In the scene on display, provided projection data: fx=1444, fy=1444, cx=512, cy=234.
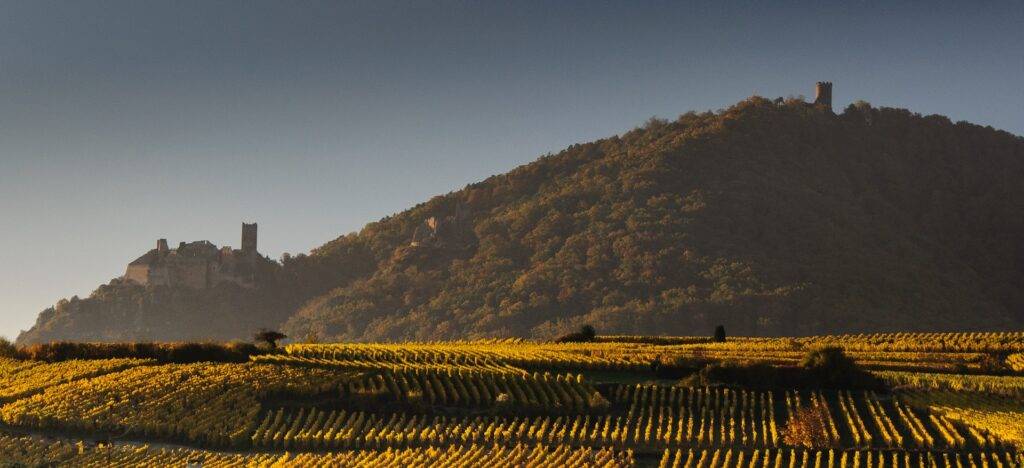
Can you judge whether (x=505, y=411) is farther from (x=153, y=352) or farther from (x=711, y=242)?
(x=711, y=242)

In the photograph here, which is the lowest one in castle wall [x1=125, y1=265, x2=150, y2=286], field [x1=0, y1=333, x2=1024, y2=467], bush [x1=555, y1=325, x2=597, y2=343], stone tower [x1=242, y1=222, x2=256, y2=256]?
field [x1=0, y1=333, x2=1024, y2=467]

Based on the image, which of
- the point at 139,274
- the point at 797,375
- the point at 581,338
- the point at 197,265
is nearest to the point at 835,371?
the point at 797,375

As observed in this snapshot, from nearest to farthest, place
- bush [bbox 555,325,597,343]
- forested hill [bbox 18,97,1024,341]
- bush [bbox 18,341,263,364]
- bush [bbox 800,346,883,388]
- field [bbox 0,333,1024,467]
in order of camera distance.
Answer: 1. field [bbox 0,333,1024,467]
2. bush [bbox 800,346,883,388]
3. bush [bbox 18,341,263,364]
4. bush [bbox 555,325,597,343]
5. forested hill [bbox 18,97,1024,341]

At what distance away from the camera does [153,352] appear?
2785 inches

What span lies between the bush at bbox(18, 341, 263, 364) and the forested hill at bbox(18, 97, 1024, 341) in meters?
57.9

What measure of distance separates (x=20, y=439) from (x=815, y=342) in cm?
4145

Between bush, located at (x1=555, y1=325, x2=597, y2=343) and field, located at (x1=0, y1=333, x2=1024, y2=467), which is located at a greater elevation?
Answer: bush, located at (x1=555, y1=325, x2=597, y2=343)

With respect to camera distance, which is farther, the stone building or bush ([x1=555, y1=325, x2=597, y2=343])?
the stone building

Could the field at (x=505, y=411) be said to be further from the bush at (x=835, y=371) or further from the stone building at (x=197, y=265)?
the stone building at (x=197, y=265)

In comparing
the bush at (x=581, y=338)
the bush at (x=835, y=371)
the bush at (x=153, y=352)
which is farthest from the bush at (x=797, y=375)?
the bush at (x=153, y=352)

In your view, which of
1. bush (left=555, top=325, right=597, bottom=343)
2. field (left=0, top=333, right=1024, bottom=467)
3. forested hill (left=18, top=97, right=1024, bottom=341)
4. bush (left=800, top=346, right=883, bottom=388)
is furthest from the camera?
forested hill (left=18, top=97, right=1024, bottom=341)

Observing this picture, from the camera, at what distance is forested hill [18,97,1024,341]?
416 ft

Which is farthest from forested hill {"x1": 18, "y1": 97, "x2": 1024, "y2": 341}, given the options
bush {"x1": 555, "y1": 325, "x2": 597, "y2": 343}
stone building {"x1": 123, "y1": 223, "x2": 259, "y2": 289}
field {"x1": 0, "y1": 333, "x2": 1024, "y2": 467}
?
field {"x1": 0, "y1": 333, "x2": 1024, "y2": 467}

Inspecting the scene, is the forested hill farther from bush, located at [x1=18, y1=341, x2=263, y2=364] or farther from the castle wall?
bush, located at [x1=18, y1=341, x2=263, y2=364]
